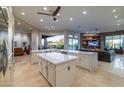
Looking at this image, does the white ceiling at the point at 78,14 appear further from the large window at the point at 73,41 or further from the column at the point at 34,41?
the large window at the point at 73,41

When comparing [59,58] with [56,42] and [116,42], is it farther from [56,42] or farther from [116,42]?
[116,42]

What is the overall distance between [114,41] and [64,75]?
12.5 m

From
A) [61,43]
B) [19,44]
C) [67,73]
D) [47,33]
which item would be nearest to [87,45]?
[61,43]

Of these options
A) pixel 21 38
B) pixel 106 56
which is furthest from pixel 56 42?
pixel 106 56

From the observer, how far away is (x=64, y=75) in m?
2.66

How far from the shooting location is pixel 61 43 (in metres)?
11.6

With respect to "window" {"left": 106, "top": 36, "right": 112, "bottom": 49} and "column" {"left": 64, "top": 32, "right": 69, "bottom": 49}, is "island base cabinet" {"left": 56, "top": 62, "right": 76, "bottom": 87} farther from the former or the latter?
"window" {"left": 106, "top": 36, "right": 112, "bottom": 49}

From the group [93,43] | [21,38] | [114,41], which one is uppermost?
[21,38]

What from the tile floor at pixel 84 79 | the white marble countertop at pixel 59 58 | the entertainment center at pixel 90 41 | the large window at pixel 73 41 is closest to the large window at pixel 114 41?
the entertainment center at pixel 90 41

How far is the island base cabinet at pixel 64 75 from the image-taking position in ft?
8.13

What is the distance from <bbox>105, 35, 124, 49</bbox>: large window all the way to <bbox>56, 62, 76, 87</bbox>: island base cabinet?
38.4 ft

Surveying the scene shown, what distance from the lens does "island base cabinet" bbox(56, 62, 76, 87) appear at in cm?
248
